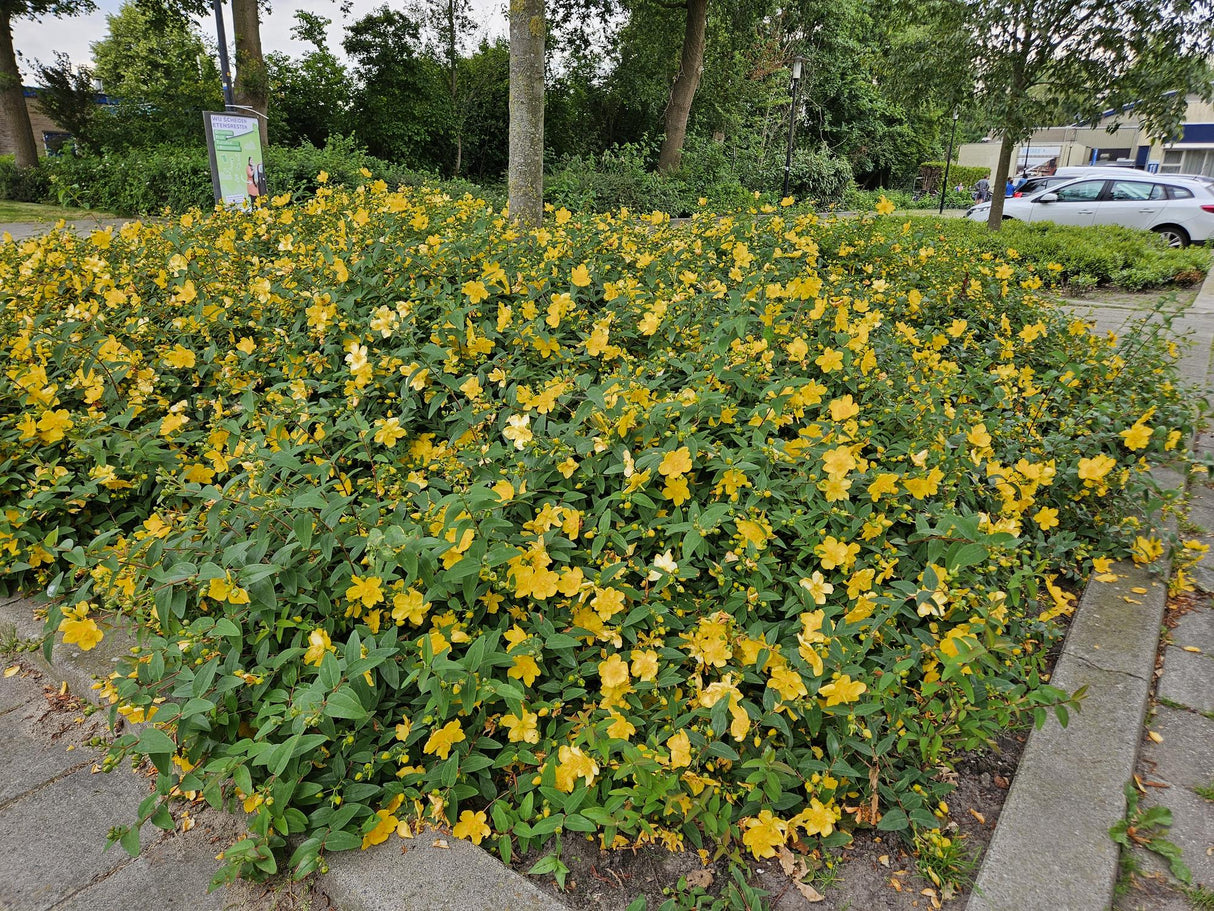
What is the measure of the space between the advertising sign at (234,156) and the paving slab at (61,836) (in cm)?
689

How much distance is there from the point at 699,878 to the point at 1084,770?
976 millimetres

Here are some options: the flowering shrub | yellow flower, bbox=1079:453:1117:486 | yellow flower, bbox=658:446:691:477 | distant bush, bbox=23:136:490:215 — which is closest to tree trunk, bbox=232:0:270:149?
distant bush, bbox=23:136:490:215

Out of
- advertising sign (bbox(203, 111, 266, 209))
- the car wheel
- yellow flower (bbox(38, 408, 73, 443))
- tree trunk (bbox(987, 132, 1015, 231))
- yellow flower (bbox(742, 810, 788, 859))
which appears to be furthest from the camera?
the car wheel

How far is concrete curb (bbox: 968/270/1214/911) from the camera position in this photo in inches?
56.9

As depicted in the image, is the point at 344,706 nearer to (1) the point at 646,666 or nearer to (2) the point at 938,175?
(1) the point at 646,666

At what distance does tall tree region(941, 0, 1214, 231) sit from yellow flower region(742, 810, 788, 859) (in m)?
9.60

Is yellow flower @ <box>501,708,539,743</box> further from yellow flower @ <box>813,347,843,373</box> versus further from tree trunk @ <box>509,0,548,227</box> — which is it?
tree trunk @ <box>509,0,548,227</box>

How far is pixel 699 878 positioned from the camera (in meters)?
1.49

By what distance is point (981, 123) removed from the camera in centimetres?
891

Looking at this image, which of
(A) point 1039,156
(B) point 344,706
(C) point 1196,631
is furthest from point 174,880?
(A) point 1039,156

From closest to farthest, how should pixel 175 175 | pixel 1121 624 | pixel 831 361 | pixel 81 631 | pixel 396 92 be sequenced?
pixel 81 631, pixel 1121 624, pixel 831 361, pixel 175 175, pixel 396 92

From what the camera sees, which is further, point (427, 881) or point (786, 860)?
point (786, 860)

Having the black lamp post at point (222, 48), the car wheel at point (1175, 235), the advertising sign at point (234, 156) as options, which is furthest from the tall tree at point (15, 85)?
the car wheel at point (1175, 235)

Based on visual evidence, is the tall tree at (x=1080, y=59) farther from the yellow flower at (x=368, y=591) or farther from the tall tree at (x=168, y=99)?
the tall tree at (x=168, y=99)
